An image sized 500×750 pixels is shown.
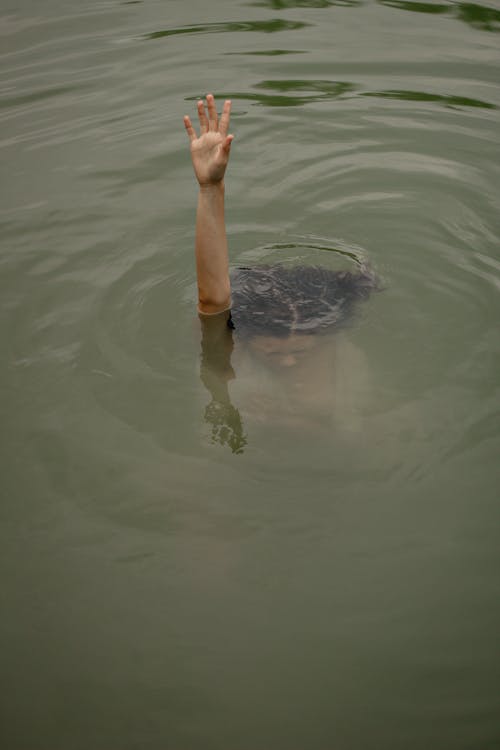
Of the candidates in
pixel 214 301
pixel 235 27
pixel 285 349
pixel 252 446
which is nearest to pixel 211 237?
pixel 214 301

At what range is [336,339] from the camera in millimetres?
3828

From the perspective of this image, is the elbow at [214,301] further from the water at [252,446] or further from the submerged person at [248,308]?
the water at [252,446]

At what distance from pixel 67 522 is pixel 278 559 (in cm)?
98

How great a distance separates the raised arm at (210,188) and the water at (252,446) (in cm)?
63

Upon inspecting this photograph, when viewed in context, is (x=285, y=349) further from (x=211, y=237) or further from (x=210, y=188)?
(x=210, y=188)

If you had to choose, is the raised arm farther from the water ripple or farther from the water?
the water ripple

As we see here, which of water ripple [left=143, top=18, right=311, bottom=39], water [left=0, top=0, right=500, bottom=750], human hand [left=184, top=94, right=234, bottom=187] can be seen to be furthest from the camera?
water ripple [left=143, top=18, right=311, bottom=39]

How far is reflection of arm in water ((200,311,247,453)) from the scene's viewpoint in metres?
3.64

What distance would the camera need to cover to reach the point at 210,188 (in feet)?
11.6

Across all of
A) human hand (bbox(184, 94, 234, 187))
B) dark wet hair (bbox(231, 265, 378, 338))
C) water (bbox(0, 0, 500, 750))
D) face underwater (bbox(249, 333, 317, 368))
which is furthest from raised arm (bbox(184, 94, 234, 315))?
water (bbox(0, 0, 500, 750))

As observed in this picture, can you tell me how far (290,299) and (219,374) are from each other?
57 cm

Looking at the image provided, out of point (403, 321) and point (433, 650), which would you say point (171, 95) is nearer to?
point (403, 321)

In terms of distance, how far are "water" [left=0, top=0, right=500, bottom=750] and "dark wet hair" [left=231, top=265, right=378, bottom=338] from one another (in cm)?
20

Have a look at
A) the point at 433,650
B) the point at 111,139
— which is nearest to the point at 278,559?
the point at 433,650
